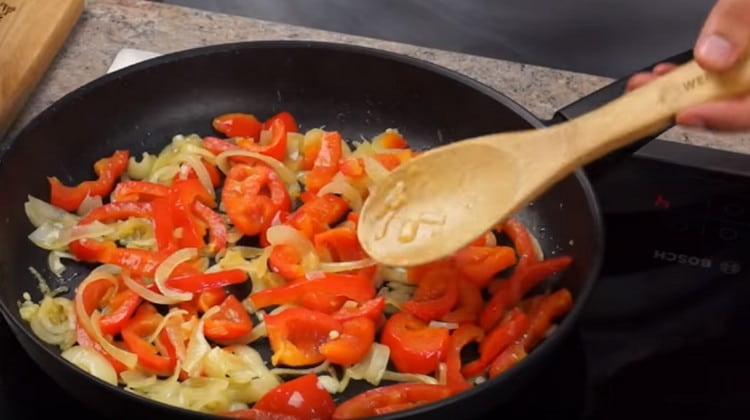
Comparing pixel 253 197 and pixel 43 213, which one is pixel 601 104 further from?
pixel 43 213

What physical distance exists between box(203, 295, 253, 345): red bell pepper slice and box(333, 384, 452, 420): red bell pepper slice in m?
0.18

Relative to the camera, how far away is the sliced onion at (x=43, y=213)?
1427 mm

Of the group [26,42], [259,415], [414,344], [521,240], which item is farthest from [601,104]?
[26,42]

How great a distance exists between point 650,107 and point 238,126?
2.53 ft

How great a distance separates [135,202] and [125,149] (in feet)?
0.50

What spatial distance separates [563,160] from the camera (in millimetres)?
1102

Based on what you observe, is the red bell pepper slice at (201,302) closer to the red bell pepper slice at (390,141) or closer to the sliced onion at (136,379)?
the sliced onion at (136,379)

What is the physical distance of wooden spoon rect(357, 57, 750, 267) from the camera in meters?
1.06

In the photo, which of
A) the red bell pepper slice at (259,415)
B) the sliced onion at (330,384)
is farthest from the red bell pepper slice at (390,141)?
the red bell pepper slice at (259,415)

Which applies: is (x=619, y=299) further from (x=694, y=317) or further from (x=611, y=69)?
(x=611, y=69)

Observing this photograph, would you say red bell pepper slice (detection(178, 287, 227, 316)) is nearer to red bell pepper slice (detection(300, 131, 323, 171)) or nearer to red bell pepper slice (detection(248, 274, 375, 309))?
red bell pepper slice (detection(248, 274, 375, 309))

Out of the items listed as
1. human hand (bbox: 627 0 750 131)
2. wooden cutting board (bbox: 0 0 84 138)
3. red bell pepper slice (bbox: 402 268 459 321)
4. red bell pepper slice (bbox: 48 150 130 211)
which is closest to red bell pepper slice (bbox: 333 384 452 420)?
red bell pepper slice (bbox: 402 268 459 321)

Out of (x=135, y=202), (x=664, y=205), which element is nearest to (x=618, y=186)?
(x=664, y=205)

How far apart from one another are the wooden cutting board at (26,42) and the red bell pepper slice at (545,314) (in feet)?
3.04
